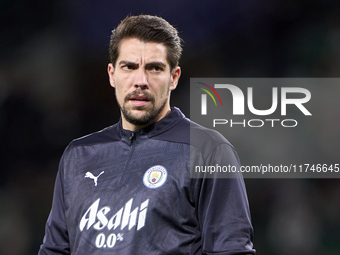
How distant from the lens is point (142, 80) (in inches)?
76.3

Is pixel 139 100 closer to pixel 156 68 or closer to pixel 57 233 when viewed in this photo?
pixel 156 68

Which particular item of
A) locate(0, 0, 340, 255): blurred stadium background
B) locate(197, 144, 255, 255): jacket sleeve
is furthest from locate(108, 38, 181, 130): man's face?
locate(0, 0, 340, 255): blurred stadium background

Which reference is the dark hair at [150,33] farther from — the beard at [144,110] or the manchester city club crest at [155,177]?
the manchester city club crest at [155,177]

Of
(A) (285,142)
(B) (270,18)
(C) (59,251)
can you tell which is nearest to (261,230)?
(A) (285,142)

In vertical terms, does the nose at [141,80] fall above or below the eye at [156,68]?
below

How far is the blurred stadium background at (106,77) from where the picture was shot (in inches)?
172

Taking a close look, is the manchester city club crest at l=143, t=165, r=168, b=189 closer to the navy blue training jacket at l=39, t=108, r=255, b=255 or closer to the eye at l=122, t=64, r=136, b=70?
the navy blue training jacket at l=39, t=108, r=255, b=255

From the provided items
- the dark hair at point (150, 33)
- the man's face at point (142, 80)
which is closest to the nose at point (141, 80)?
the man's face at point (142, 80)

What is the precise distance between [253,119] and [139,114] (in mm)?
2741

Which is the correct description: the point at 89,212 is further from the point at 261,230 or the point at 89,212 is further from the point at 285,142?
the point at 285,142

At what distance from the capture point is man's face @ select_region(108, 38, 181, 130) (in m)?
1.96

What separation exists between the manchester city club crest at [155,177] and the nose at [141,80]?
12.4 inches

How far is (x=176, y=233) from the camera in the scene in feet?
5.96

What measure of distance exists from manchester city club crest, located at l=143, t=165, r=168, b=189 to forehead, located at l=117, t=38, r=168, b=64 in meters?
0.42
